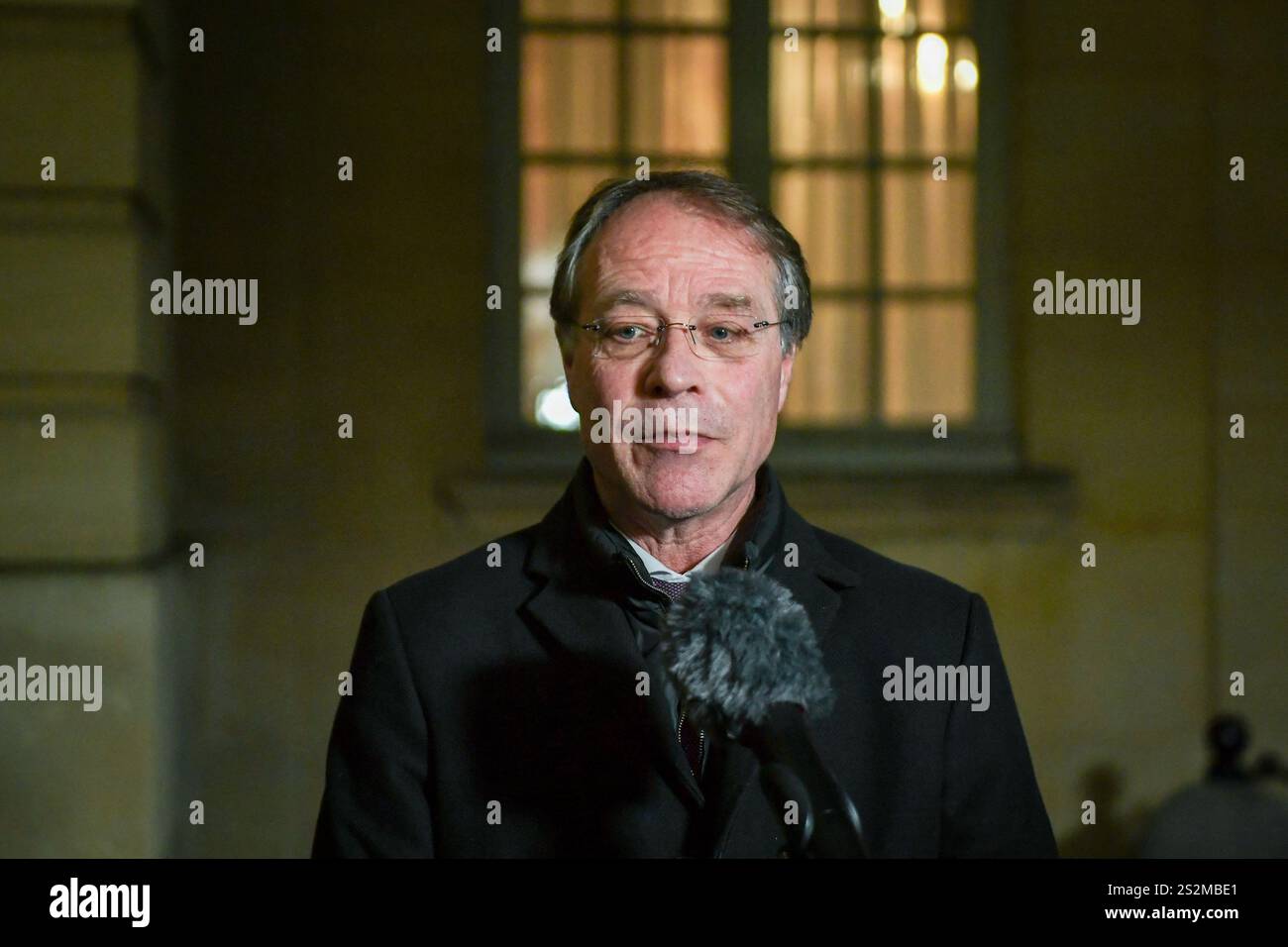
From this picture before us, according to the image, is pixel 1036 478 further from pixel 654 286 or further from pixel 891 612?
pixel 654 286

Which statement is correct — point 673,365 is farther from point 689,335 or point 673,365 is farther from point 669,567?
point 669,567

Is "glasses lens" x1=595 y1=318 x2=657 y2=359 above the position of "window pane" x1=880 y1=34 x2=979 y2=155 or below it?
below

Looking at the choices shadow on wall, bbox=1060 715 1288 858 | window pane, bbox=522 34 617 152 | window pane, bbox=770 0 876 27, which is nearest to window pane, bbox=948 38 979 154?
window pane, bbox=770 0 876 27

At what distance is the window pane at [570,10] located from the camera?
2576mm

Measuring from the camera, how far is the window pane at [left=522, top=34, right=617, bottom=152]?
101 inches

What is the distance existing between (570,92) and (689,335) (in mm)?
1724

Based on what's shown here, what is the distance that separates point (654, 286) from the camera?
3.37 feet

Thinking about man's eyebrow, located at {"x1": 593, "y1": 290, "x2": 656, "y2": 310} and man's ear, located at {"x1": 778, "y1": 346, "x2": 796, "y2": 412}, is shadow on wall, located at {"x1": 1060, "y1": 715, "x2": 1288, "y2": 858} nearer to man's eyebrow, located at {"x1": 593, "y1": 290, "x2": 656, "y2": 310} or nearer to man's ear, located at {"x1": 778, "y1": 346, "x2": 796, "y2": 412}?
man's ear, located at {"x1": 778, "y1": 346, "x2": 796, "y2": 412}

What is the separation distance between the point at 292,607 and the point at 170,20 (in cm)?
122

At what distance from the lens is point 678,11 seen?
2.61 meters

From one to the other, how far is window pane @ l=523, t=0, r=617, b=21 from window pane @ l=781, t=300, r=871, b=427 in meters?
0.80

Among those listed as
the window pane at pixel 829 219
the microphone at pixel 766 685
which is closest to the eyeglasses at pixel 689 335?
the microphone at pixel 766 685

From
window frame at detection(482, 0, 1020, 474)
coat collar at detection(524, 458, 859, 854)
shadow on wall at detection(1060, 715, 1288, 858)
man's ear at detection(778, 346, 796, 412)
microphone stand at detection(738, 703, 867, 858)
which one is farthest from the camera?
window frame at detection(482, 0, 1020, 474)
